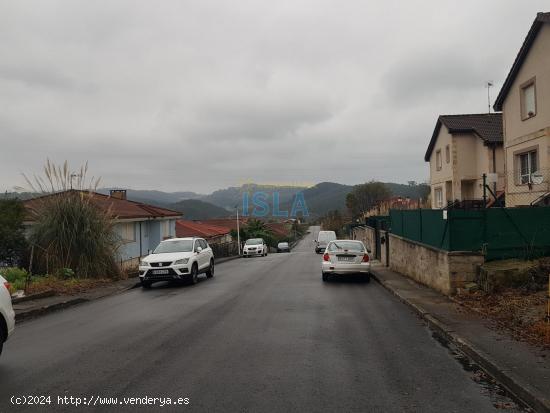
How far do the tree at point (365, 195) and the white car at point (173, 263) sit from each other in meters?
65.6

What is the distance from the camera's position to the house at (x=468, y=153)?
30516mm

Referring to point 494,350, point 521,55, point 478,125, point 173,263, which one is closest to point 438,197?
point 478,125

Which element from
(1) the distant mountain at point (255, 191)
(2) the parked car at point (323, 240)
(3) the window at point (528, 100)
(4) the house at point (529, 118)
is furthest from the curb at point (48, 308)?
(1) the distant mountain at point (255, 191)

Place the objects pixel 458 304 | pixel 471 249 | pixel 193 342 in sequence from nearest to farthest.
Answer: pixel 193 342 < pixel 458 304 < pixel 471 249

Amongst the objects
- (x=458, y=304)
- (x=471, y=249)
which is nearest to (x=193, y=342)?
(x=458, y=304)

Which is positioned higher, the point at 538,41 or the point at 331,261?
the point at 538,41

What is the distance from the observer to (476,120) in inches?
1330

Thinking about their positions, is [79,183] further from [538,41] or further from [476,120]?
[476,120]

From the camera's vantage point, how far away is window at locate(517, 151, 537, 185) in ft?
69.8

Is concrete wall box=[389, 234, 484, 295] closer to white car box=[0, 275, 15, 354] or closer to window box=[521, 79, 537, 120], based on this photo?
window box=[521, 79, 537, 120]

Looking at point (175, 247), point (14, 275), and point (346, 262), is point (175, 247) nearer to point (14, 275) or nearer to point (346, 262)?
point (14, 275)

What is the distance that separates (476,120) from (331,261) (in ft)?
71.4

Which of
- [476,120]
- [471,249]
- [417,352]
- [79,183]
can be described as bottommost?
Answer: [417,352]

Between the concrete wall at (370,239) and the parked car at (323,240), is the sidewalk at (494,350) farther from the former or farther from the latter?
the parked car at (323,240)
